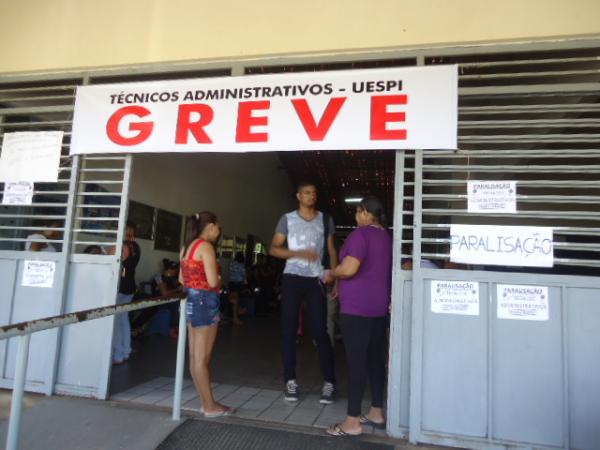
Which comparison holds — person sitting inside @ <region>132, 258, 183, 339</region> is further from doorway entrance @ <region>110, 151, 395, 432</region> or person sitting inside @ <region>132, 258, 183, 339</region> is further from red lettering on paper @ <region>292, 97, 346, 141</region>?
red lettering on paper @ <region>292, 97, 346, 141</region>

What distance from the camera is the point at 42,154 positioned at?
4.30 meters

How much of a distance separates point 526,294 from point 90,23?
4242 mm

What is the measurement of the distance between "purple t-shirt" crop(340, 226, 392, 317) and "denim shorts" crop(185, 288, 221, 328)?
38.6 inches

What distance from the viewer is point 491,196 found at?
3316 millimetres

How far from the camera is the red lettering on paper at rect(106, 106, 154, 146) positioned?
3.98 m

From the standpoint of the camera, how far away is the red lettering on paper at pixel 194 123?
12.6 ft

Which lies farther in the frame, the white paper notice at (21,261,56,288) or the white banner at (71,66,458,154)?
the white paper notice at (21,261,56,288)

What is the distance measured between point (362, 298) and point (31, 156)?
10.8 ft

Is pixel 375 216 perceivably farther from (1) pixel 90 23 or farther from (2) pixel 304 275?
(1) pixel 90 23

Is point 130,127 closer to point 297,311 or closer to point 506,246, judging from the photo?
point 297,311

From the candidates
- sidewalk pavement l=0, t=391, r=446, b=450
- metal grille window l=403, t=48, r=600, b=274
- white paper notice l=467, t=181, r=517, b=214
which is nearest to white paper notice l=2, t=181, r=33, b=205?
sidewalk pavement l=0, t=391, r=446, b=450

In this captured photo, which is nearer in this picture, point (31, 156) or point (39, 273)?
point (39, 273)

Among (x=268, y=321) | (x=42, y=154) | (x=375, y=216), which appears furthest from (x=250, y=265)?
(x=375, y=216)

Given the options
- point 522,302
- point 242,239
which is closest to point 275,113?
point 522,302
